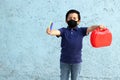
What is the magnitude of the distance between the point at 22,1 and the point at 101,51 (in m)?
1.45

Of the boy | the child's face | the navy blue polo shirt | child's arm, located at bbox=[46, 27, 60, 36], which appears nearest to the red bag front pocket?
the boy

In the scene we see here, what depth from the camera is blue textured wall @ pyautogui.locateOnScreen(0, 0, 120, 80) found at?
5.98 meters

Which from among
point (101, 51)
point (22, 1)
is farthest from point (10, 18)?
point (101, 51)

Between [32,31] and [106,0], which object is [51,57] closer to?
[32,31]

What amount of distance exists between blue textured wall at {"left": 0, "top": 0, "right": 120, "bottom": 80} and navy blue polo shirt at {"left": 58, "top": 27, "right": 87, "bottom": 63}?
0.87 meters

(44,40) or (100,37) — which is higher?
(100,37)

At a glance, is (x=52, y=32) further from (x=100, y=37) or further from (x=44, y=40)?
(x=44, y=40)

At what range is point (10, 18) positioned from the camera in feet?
20.5

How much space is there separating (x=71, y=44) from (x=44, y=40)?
1.16 meters

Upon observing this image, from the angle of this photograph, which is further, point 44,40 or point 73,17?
point 44,40

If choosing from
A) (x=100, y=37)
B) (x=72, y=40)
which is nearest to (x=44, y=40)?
(x=72, y=40)

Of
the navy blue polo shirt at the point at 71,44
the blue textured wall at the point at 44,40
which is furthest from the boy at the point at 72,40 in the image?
the blue textured wall at the point at 44,40

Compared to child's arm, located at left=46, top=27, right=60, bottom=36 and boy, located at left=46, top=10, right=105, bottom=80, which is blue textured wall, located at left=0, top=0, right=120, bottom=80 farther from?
child's arm, located at left=46, top=27, right=60, bottom=36

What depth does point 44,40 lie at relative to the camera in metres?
6.21
